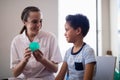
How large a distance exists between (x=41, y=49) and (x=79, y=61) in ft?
1.36

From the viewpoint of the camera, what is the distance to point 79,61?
3.98 ft

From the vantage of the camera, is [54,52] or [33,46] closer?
[33,46]

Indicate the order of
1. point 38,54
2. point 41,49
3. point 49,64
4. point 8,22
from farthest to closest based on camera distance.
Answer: point 8,22, point 41,49, point 49,64, point 38,54

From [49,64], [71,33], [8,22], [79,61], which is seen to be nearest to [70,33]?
[71,33]

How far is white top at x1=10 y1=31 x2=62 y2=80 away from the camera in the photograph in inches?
58.5

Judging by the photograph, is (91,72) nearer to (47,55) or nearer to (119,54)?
(47,55)

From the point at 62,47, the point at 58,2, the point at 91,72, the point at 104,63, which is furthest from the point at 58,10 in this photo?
the point at 91,72

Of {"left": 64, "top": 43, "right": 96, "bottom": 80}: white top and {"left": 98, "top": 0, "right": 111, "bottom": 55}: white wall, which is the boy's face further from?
{"left": 98, "top": 0, "right": 111, "bottom": 55}: white wall

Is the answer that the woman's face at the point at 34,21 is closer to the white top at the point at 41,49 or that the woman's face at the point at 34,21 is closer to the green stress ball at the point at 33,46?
the white top at the point at 41,49

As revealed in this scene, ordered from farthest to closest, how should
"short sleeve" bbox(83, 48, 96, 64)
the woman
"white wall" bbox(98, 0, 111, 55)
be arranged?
"white wall" bbox(98, 0, 111, 55) < the woman < "short sleeve" bbox(83, 48, 96, 64)

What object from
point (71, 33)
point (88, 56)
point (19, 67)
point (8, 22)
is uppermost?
point (8, 22)

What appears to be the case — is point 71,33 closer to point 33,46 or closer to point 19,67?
point 33,46

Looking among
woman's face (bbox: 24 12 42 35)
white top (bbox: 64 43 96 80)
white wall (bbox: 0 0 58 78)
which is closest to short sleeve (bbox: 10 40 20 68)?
woman's face (bbox: 24 12 42 35)

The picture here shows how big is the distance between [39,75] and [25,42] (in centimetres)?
29
